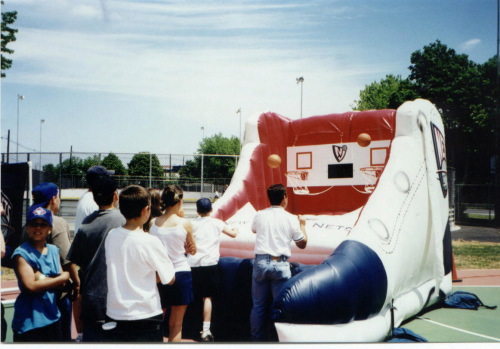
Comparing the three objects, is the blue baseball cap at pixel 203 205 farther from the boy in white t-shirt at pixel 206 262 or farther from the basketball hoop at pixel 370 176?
the basketball hoop at pixel 370 176

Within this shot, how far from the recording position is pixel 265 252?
3.81 m

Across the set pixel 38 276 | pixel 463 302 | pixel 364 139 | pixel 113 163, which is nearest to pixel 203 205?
pixel 38 276

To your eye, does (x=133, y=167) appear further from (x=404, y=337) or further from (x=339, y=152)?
(x=404, y=337)

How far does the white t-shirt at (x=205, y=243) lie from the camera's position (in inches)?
162

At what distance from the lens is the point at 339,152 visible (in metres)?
6.70

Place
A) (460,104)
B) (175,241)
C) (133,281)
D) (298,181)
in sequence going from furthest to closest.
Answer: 1. (460,104)
2. (298,181)
3. (175,241)
4. (133,281)

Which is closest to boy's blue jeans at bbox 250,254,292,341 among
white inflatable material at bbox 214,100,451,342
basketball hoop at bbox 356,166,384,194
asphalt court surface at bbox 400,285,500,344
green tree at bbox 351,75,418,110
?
white inflatable material at bbox 214,100,451,342

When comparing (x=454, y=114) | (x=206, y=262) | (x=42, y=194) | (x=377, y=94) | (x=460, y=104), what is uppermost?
(x=377, y=94)

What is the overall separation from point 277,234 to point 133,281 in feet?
4.97

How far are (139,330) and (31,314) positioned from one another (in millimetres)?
719

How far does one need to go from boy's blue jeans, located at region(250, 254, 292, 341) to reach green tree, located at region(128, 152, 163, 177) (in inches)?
289

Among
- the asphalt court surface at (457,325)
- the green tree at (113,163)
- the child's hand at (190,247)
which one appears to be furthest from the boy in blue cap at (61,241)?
the green tree at (113,163)

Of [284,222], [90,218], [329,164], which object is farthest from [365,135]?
[90,218]

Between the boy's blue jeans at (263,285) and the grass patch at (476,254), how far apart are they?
5850mm
